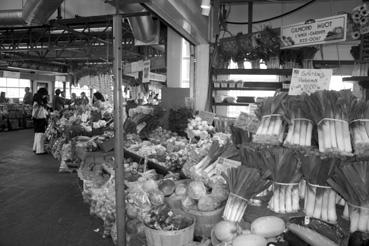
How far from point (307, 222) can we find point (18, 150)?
1033 cm

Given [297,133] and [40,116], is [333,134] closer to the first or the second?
[297,133]

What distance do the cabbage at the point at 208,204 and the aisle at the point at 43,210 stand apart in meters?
1.81

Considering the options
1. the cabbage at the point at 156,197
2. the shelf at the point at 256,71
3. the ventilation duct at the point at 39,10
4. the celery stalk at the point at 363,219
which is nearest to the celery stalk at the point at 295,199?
the celery stalk at the point at 363,219

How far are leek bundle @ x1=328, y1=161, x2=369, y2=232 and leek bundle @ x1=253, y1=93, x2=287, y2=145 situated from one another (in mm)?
502

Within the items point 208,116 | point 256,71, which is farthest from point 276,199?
point 256,71

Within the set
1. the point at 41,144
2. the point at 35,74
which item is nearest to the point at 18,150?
the point at 41,144

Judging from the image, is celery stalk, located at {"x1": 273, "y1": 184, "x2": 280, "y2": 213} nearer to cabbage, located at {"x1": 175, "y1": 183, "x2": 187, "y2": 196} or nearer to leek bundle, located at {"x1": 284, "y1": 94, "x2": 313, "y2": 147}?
leek bundle, located at {"x1": 284, "y1": 94, "x2": 313, "y2": 147}

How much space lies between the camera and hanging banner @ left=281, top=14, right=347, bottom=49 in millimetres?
3875

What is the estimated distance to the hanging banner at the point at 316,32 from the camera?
3.88 metres

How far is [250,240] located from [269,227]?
191 mm

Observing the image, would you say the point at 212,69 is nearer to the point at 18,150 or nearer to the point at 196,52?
the point at 196,52

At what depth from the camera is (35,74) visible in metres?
22.3

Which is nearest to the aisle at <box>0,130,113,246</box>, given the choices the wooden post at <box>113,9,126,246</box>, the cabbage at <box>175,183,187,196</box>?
the wooden post at <box>113,9,126,246</box>

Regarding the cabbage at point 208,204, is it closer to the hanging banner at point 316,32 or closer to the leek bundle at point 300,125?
the leek bundle at point 300,125
